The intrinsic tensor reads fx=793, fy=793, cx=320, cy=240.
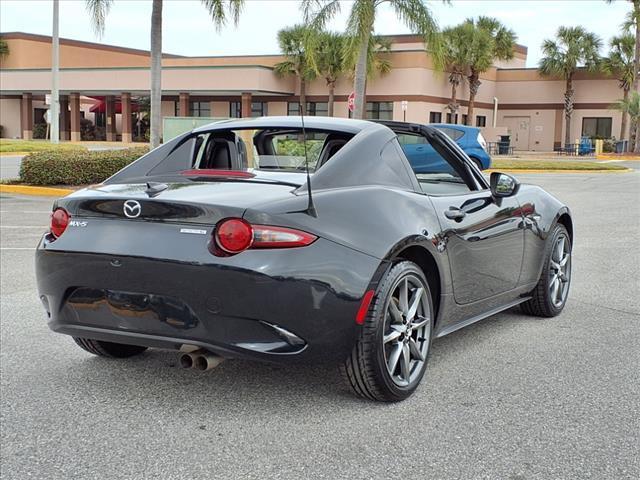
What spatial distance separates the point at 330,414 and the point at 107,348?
1.59m

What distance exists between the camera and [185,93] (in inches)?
2014

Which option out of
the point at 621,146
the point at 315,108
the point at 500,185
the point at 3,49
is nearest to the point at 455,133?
the point at 500,185

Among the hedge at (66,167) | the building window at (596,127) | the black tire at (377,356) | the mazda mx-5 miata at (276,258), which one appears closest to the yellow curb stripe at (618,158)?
the building window at (596,127)

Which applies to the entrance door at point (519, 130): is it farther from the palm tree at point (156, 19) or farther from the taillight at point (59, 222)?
the taillight at point (59, 222)

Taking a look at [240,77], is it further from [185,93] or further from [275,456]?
[275,456]

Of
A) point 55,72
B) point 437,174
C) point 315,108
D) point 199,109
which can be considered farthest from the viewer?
point 199,109

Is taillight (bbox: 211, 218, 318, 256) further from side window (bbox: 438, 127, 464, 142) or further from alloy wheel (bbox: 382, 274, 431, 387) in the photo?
side window (bbox: 438, 127, 464, 142)

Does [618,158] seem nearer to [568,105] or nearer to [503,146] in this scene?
[503,146]

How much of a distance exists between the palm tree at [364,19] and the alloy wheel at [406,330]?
18.4m

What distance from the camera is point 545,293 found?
5848 mm

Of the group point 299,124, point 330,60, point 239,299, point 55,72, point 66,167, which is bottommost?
point 239,299

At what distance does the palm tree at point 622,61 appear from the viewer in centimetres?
5053

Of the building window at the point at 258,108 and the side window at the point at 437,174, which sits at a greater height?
the building window at the point at 258,108

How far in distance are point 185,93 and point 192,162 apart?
47803 millimetres
